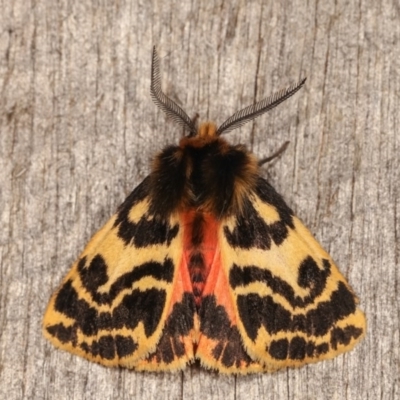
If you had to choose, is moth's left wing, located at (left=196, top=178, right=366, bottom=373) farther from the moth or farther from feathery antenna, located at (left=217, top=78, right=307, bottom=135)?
feathery antenna, located at (left=217, top=78, right=307, bottom=135)

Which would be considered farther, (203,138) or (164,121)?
(164,121)

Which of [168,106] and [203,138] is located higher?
[168,106]

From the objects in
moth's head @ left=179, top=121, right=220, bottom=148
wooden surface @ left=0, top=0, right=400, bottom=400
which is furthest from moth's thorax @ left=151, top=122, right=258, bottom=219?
wooden surface @ left=0, top=0, right=400, bottom=400

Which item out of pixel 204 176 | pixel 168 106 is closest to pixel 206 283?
pixel 204 176

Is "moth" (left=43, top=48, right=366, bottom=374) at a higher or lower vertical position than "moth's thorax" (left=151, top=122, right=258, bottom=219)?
lower

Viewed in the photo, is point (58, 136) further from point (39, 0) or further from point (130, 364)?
point (130, 364)

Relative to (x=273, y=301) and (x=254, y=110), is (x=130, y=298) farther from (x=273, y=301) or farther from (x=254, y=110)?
(x=254, y=110)

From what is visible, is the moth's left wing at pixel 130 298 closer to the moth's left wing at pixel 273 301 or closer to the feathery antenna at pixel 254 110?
the moth's left wing at pixel 273 301
